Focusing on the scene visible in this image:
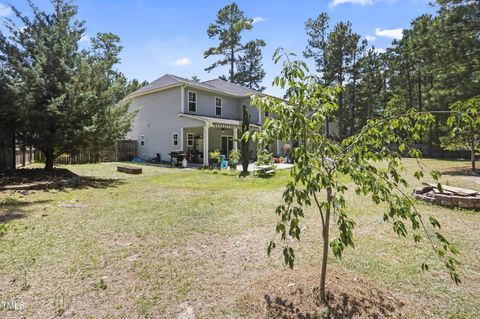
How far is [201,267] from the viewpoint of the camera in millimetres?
3537

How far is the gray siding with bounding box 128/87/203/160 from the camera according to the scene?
18469 mm

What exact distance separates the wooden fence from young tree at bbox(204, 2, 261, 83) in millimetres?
19335

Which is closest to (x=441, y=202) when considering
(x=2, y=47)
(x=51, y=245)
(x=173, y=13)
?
(x=51, y=245)

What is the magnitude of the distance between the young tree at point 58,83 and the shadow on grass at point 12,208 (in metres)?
3.65

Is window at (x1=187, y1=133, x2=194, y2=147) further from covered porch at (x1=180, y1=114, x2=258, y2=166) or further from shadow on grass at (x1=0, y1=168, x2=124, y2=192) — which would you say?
shadow on grass at (x1=0, y1=168, x2=124, y2=192)

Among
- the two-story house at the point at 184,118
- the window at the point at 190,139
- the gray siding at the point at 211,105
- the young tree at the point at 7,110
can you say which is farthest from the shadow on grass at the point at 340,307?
the window at the point at 190,139

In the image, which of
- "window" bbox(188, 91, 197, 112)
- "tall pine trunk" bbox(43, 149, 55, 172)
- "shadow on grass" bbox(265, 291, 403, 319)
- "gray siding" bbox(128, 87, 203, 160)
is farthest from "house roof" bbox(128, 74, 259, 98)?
"shadow on grass" bbox(265, 291, 403, 319)

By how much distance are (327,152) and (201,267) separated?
Result: 2.32m

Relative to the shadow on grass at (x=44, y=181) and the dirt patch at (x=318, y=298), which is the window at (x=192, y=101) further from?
the dirt patch at (x=318, y=298)

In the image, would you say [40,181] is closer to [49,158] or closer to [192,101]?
[49,158]

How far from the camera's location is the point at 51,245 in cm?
415

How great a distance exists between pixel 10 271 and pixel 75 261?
0.70m

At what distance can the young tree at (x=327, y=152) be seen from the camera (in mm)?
2057

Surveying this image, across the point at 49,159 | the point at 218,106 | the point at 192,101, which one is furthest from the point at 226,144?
the point at 49,159
